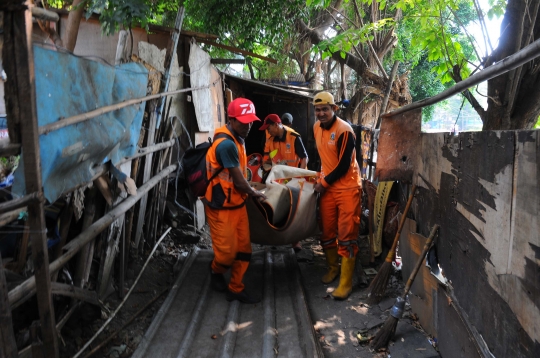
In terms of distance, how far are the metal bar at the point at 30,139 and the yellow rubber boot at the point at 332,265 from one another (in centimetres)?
302

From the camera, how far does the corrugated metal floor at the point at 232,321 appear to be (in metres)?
3.23

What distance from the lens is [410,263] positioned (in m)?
3.90

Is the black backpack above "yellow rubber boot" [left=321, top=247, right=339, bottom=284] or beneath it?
above

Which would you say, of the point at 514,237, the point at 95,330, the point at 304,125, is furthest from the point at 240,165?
the point at 304,125

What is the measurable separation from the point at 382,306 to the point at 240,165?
194cm

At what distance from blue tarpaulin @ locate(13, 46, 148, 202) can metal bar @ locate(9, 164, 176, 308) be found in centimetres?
46

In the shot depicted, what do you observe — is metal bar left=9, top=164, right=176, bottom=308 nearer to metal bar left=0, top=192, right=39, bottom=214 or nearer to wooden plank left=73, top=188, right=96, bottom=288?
wooden plank left=73, top=188, right=96, bottom=288

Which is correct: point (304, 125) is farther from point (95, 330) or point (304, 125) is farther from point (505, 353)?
point (505, 353)

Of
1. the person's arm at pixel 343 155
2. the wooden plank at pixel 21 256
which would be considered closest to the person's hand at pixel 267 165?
the person's arm at pixel 343 155

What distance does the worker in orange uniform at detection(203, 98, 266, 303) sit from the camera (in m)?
3.79

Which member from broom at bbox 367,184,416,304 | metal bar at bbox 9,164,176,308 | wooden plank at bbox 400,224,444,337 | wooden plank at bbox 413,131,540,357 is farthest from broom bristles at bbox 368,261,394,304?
metal bar at bbox 9,164,176,308

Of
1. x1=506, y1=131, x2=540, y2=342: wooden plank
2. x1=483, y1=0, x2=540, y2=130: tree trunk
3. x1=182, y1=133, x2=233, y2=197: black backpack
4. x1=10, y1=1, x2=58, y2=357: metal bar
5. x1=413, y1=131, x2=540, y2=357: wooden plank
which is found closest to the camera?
x1=506, y1=131, x2=540, y2=342: wooden plank

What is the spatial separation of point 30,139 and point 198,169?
206cm

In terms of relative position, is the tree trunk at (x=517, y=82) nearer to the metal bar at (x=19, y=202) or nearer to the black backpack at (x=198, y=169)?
the black backpack at (x=198, y=169)
